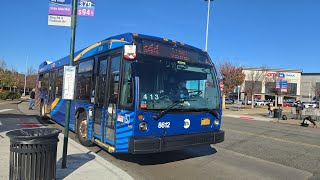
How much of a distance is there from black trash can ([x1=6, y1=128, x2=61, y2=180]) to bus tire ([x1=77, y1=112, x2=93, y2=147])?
401 centimetres

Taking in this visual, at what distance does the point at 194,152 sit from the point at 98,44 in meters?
4.17

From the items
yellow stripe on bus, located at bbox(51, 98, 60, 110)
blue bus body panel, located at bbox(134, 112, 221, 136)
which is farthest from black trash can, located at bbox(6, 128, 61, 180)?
yellow stripe on bus, located at bbox(51, 98, 60, 110)

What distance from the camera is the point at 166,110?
6.89 meters

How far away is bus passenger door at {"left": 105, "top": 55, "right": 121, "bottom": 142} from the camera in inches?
284

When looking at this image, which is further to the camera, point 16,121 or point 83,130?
point 16,121

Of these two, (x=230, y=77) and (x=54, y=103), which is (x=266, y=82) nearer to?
(x=230, y=77)

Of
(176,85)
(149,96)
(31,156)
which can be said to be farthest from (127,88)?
(31,156)

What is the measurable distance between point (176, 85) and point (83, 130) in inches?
141

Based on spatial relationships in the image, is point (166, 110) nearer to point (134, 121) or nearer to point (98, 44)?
point (134, 121)

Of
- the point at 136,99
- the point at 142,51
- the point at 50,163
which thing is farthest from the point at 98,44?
the point at 50,163

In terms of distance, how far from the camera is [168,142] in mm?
6910

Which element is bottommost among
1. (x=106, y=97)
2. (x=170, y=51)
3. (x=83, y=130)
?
(x=83, y=130)

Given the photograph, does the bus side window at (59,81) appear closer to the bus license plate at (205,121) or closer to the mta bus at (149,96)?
the mta bus at (149,96)

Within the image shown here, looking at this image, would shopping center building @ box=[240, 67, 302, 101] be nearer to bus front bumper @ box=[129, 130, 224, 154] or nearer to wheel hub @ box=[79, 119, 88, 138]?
bus front bumper @ box=[129, 130, 224, 154]
